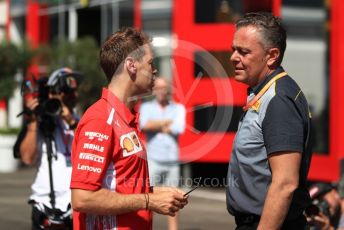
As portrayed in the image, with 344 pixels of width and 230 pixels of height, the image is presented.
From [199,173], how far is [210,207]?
4.73 m

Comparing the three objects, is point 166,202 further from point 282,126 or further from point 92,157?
point 282,126

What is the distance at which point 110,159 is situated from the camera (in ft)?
10.3

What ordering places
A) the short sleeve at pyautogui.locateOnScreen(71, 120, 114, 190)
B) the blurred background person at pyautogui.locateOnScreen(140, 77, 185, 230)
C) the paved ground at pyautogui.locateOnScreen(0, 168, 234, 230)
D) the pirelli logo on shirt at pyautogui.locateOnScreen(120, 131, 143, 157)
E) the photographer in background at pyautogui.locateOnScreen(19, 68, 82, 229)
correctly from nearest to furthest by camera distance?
the short sleeve at pyautogui.locateOnScreen(71, 120, 114, 190), the pirelli logo on shirt at pyautogui.locateOnScreen(120, 131, 143, 157), the photographer in background at pyautogui.locateOnScreen(19, 68, 82, 229), the blurred background person at pyautogui.locateOnScreen(140, 77, 185, 230), the paved ground at pyautogui.locateOnScreen(0, 168, 234, 230)

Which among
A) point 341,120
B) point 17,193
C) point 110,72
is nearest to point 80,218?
point 110,72

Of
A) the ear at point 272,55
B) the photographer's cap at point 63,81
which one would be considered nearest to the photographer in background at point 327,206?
the photographer's cap at point 63,81

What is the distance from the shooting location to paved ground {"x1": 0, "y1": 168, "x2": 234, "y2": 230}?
30.1 feet

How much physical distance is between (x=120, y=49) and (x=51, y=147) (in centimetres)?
215

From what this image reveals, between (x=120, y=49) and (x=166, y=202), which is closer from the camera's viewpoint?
(x=166, y=202)

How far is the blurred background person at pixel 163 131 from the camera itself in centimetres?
776

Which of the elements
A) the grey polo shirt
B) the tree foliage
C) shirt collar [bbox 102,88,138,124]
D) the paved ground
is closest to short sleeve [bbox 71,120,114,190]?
shirt collar [bbox 102,88,138,124]

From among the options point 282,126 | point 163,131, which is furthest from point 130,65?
point 163,131

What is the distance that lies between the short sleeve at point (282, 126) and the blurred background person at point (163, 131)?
4.52 meters

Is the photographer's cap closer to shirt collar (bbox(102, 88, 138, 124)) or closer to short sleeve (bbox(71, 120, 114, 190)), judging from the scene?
shirt collar (bbox(102, 88, 138, 124))

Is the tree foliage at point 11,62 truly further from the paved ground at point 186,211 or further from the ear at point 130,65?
the ear at point 130,65
